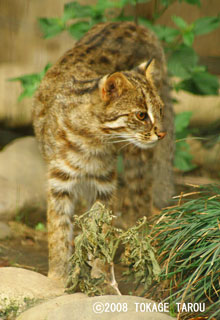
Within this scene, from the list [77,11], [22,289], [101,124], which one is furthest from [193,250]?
[77,11]

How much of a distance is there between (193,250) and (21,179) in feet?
11.1

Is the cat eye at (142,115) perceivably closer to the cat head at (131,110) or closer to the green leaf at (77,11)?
the cat head at (131,110)

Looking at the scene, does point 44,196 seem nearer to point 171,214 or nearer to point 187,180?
point 187,180

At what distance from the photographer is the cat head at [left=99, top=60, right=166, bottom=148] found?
4.68 metres

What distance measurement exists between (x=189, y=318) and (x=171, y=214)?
3.10 ft

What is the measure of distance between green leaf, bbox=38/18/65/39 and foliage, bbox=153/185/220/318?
9.55ft

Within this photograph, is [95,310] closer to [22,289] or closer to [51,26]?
[22,289]

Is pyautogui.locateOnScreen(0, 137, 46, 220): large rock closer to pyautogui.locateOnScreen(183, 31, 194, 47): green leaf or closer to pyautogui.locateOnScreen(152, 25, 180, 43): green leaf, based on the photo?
pyautogui.locateOnScreen(152, 25, 180, 43): green leaf

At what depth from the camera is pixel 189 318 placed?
3.79m

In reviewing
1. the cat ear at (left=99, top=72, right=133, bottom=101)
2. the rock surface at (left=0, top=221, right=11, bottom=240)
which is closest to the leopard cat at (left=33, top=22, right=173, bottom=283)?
the cat ear at (left=99, top=72, right=133, bottom=101)

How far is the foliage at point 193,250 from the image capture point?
149 inches

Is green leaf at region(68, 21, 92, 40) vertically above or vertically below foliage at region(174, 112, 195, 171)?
above

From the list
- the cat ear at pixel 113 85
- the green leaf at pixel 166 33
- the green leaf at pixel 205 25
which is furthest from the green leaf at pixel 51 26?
the cat ear at pixel 113 85

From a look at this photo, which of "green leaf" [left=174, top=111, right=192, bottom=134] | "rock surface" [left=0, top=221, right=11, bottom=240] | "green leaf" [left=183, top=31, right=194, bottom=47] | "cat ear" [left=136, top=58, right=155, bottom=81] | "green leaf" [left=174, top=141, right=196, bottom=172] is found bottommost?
"rock surface" [left=0, top=221, right=11, bottom=240]
